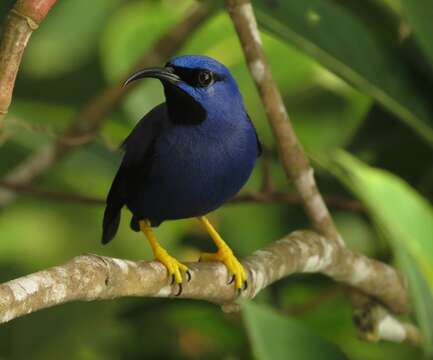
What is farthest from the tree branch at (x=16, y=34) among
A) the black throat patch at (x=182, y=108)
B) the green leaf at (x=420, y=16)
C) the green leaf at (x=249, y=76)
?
the green leaf at (x=249, y=76)

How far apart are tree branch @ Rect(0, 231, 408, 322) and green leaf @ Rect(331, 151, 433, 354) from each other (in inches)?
7.5

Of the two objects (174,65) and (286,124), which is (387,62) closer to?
(286,124)

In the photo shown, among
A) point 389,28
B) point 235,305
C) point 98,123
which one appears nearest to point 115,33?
point 98,123

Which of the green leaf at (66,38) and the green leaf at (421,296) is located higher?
the green leaf at (421,296)

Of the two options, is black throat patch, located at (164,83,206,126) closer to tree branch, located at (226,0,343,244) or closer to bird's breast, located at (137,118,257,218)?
bird's breast, located at (137,118,257,218)

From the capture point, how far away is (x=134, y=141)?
310 cm

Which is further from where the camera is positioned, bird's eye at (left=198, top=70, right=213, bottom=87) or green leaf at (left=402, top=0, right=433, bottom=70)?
green leaf at (left=402, top=0, right=433, bottom=70)

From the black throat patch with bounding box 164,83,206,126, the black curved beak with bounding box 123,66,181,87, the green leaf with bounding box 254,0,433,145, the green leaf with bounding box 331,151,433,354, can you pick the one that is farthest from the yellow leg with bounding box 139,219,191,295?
the green leaf with bounding box 254,0,433,145

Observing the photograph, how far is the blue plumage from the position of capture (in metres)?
3.04

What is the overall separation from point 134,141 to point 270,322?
71 centimetres

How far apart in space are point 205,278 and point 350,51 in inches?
52.0

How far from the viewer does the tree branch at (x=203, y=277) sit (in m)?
1.98

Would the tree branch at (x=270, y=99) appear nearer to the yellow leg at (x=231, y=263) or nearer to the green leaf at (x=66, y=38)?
the yellow leg at (x=231, y=263)

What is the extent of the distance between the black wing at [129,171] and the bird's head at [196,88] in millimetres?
99
